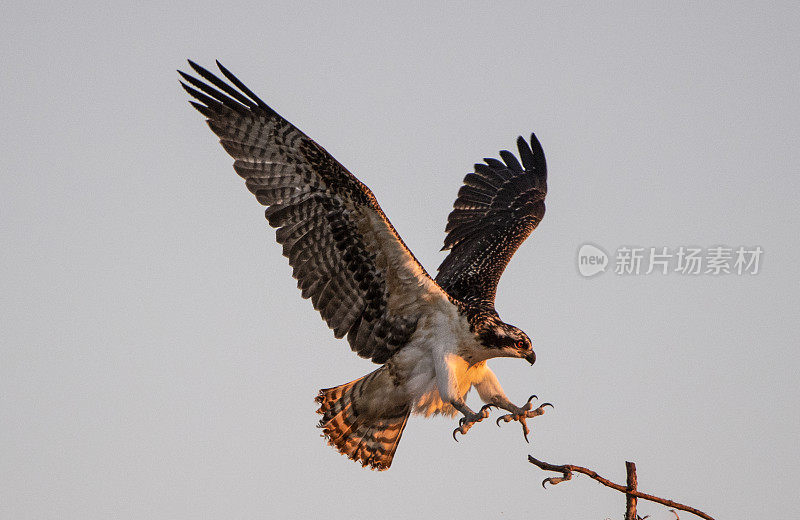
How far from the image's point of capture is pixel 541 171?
10.2m

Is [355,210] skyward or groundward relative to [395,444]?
skyward

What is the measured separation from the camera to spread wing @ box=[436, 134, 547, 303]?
8062 mm

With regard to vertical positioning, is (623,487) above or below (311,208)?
below

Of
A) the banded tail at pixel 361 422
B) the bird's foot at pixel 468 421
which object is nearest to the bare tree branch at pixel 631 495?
the bird's foot at pixel 468 421

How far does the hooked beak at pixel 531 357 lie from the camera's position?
668cm

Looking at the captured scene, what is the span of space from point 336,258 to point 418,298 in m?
0.70

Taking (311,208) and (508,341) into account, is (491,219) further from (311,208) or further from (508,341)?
(311,208)

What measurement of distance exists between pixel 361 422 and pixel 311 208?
1880 millimetres

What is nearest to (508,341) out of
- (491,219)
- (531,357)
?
(531,357)

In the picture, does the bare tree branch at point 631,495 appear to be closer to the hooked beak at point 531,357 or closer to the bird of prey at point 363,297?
the bird of prey at point 363,297

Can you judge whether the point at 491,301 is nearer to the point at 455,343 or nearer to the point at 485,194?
the point at 455,343

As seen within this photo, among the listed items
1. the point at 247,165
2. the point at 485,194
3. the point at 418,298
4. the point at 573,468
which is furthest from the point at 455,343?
the point at 485,194

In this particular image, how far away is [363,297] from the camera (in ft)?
21.1

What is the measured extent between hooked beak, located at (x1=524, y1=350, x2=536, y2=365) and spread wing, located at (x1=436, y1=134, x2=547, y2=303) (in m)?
0.84
